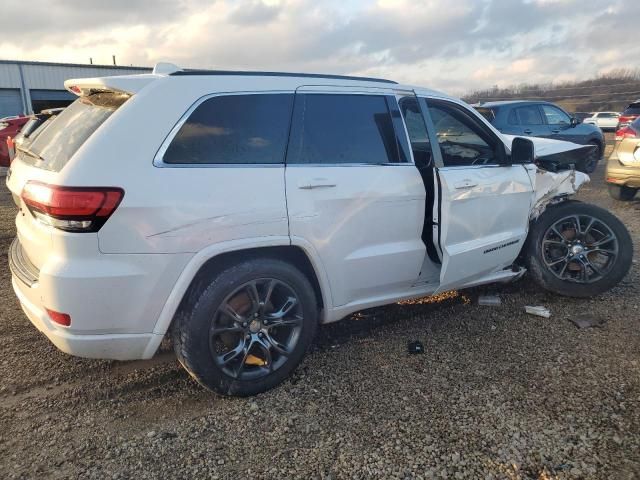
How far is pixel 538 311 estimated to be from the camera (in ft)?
13.9

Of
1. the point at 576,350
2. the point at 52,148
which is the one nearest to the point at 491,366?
the point at 576,350

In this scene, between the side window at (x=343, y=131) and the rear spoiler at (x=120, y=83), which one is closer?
the rear spoiler at (x=120, y=83)

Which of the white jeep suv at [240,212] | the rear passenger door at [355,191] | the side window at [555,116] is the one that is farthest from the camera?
the side window at [555,116]

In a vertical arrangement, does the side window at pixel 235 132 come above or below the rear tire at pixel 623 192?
above

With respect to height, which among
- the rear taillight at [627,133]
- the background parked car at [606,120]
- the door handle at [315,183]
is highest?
the door handle at [315,183]

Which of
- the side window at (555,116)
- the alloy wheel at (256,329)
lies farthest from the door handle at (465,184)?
the side window at (555,116)

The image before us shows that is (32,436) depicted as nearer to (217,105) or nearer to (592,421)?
(217,105)

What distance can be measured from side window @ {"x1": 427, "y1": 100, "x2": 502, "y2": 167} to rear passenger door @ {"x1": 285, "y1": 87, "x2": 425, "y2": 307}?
0.57 metres

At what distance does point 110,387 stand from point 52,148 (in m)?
1.49

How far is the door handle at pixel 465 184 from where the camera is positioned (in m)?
3.59

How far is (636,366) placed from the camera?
11.1 feet

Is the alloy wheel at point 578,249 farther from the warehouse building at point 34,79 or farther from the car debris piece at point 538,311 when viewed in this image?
the warehouse building at point 34,79

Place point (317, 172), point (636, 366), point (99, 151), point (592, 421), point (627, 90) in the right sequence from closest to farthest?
point (99, 151) → point (592, 421) → point (317, 172) → point (636, 366) → point (627, 90)

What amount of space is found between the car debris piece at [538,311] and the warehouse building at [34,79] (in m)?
30.1
